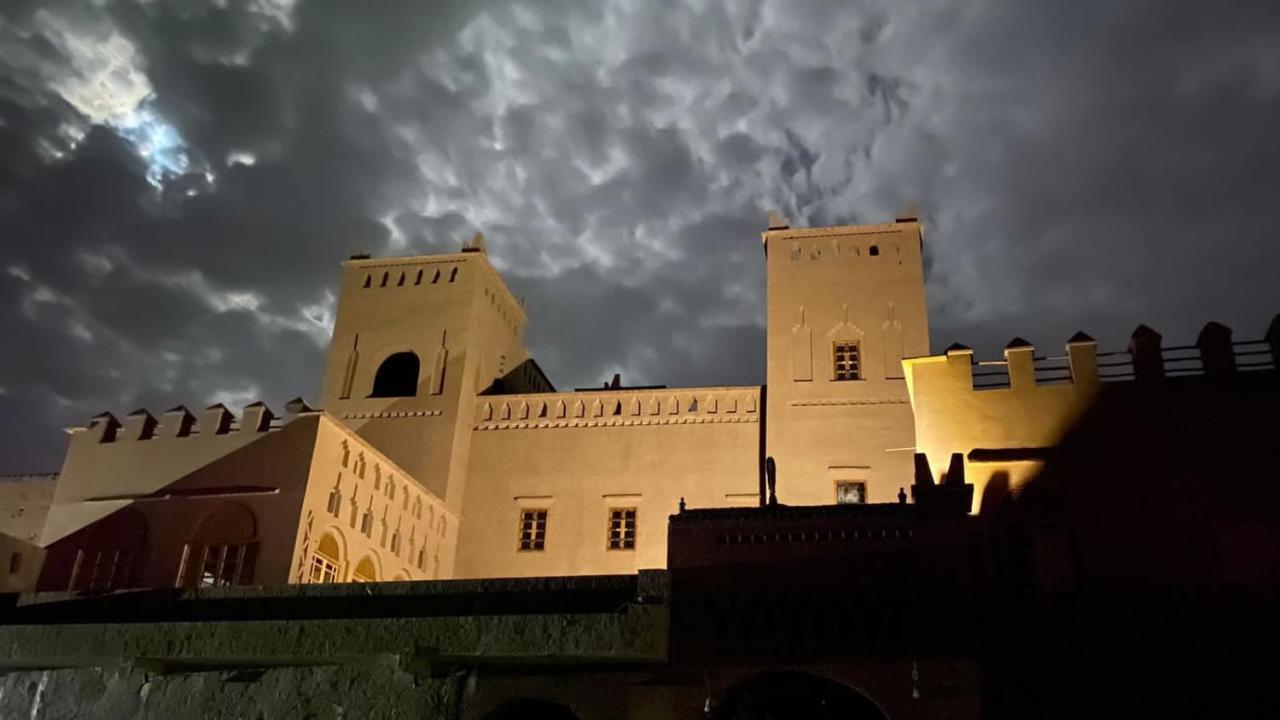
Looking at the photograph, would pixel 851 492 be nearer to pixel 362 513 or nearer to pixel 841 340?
pixel 841 340

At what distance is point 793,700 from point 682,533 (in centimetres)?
181

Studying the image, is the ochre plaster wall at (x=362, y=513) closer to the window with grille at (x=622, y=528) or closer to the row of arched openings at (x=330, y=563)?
the row of arched openings at (x=330, y=563)

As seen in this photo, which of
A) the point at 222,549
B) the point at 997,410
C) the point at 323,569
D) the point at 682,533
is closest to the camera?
the point at 682,533

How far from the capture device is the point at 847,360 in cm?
2195

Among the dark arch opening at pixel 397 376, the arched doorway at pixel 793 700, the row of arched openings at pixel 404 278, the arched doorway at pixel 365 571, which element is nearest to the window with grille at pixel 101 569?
the arched doorway at pixel 365 571

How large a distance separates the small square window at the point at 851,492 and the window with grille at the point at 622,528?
161 inches

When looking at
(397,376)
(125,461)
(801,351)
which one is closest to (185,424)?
(125,461)

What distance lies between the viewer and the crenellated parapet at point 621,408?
22.3 metres

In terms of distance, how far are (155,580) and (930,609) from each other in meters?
13.5

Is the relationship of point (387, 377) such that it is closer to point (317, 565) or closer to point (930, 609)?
point (317, 565)

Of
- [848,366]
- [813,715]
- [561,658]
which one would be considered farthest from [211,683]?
[848,366]

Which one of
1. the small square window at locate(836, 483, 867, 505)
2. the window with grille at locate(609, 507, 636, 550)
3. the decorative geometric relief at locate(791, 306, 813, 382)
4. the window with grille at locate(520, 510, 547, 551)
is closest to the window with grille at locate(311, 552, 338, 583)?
the window with grille at locate(520, 510, 547, 551)

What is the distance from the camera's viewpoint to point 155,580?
1798 centimetres

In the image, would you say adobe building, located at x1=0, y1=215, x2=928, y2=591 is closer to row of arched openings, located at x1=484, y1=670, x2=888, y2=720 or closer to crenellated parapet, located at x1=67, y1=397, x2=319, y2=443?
crenellated parapet, located at x1=67, y1=397, x2=319, y2=443
